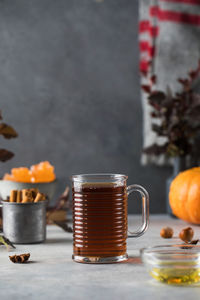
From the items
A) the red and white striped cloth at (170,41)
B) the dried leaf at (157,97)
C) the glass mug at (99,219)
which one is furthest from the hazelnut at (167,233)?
the red and white striped cloth at (170,41)

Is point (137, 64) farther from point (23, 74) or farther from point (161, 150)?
point (161, 150)

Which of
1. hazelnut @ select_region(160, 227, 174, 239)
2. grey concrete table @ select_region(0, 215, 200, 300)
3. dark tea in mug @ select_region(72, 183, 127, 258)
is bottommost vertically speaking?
hazelnut @ select_region(160, 227, 174, 239)

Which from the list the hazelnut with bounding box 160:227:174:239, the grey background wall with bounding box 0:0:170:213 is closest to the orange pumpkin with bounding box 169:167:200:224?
the hazelnut with bounding box 160:227:174:239

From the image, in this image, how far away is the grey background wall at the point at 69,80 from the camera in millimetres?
2711

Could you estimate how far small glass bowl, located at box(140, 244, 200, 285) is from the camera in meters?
0.85

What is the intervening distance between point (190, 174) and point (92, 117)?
129 centimetres

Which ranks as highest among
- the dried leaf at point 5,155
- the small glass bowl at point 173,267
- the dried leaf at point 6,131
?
the dried leaf at point 6,131

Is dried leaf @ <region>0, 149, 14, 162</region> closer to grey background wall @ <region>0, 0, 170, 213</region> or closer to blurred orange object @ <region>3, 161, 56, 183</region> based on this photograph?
blurred orange object @ <region>3, 161, 56, 183</region>

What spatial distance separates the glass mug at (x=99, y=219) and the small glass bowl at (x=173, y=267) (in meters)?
0.12

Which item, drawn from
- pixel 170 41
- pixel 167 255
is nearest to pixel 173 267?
pixel 167 255

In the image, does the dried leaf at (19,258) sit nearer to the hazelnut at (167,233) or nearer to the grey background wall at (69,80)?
the hazelnut at (167,233)

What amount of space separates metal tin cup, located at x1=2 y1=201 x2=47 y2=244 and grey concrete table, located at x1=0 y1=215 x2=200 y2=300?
7 cm

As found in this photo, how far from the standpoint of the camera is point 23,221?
1244 mm

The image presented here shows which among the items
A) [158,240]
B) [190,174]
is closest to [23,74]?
[190,174]
